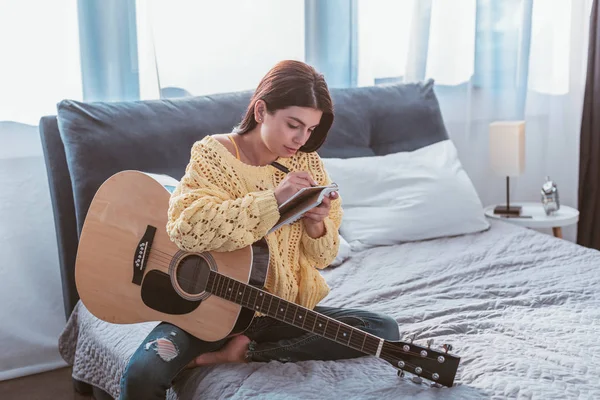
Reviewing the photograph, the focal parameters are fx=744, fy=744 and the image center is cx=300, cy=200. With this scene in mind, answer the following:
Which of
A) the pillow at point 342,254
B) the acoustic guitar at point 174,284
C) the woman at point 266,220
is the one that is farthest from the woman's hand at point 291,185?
the pillow at point 342,254

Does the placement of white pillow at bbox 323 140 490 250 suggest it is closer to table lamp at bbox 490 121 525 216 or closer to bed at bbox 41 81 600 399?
bed at bbox 41 81 600 399

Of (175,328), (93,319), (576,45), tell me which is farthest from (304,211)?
(576,45)

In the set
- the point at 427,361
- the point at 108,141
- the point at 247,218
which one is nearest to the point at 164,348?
the point at 247,218

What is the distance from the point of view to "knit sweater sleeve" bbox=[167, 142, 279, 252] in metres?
1.50

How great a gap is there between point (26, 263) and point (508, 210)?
69.5 inches

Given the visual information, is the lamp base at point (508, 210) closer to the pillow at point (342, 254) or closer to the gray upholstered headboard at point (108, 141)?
the pillow at point (342, 254)

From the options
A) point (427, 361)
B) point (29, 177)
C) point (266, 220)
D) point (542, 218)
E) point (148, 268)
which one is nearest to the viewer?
point (427, 361)

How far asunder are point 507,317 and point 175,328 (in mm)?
792

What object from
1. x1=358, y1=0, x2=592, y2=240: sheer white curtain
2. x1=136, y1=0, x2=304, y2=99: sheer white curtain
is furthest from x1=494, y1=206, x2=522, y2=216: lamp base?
x1=136, y1=0, x2=304, y2=99: sheer white curtain

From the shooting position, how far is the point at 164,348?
1514 mm

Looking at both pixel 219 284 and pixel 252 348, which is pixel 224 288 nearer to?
pixel 219 284

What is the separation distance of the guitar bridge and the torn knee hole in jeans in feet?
0.54

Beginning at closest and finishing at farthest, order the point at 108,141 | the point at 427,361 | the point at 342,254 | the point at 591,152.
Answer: the point at 427,361
the point at 108,141
the point at 342,254
the point at 591,152

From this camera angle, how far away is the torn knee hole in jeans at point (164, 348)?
4.94ft
